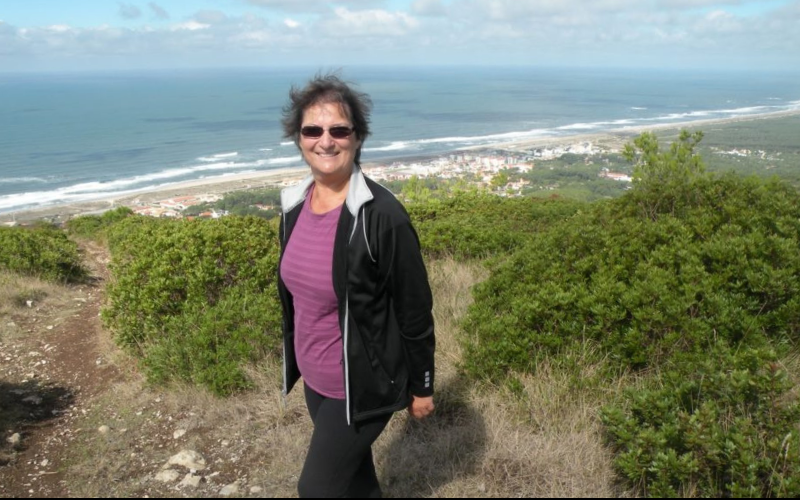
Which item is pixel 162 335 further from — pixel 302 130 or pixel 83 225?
pixel 83 225

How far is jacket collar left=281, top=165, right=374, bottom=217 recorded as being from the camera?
206 centimetres

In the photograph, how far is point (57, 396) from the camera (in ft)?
14.9

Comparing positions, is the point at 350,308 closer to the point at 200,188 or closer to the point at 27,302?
the point at 27,302

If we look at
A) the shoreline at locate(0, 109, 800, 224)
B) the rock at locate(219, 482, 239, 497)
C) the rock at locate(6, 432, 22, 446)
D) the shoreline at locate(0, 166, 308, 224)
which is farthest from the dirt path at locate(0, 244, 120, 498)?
the shoreline at locate(0, 166, 308, 224)

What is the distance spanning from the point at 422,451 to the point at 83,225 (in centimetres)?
1706

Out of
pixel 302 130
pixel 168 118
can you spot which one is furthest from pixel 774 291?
pixel 168 118

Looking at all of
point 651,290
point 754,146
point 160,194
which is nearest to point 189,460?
point 651,290

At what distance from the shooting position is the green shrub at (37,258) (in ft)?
26.2

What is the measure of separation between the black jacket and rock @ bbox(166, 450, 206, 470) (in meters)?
1.71

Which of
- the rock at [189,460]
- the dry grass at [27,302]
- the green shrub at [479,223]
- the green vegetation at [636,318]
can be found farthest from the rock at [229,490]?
the green shrub at [479,223]

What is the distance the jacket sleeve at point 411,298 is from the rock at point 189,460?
1803 mm

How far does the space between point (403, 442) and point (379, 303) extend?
1480 millimetres

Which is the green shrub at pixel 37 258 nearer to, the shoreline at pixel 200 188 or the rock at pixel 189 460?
the rock at pixel 189 460

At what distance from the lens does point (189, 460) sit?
338cm
